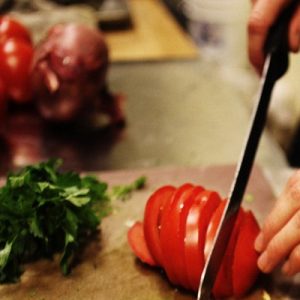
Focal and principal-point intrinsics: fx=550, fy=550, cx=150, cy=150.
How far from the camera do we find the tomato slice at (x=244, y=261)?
2.95 ft

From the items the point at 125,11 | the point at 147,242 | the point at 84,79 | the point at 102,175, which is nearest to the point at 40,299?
the point at 147,242

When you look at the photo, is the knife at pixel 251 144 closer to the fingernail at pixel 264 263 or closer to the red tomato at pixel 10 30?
the fingernail at pixel 264 263

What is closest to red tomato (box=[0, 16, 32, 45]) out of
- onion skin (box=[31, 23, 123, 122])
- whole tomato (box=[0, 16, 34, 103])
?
whole tomato (box=[0, 16, 34, 103])

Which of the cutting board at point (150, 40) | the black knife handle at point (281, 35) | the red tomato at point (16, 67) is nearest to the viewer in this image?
the black knife handle at point (281, 35)

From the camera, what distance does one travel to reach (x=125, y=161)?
4.35 ft

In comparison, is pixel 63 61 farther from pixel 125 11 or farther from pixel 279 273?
pixel 125 11

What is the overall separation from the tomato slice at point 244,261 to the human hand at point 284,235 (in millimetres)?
12

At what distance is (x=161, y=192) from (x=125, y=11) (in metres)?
1.40

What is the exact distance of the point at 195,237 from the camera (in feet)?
2.86

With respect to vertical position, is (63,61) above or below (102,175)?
above

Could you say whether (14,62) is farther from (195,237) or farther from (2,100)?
(195,237)

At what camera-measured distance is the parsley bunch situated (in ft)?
3.02

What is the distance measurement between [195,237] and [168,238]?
0.16ft

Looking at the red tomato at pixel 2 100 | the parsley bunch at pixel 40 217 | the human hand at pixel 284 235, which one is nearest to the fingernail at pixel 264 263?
the human hand at pixel 284 235
